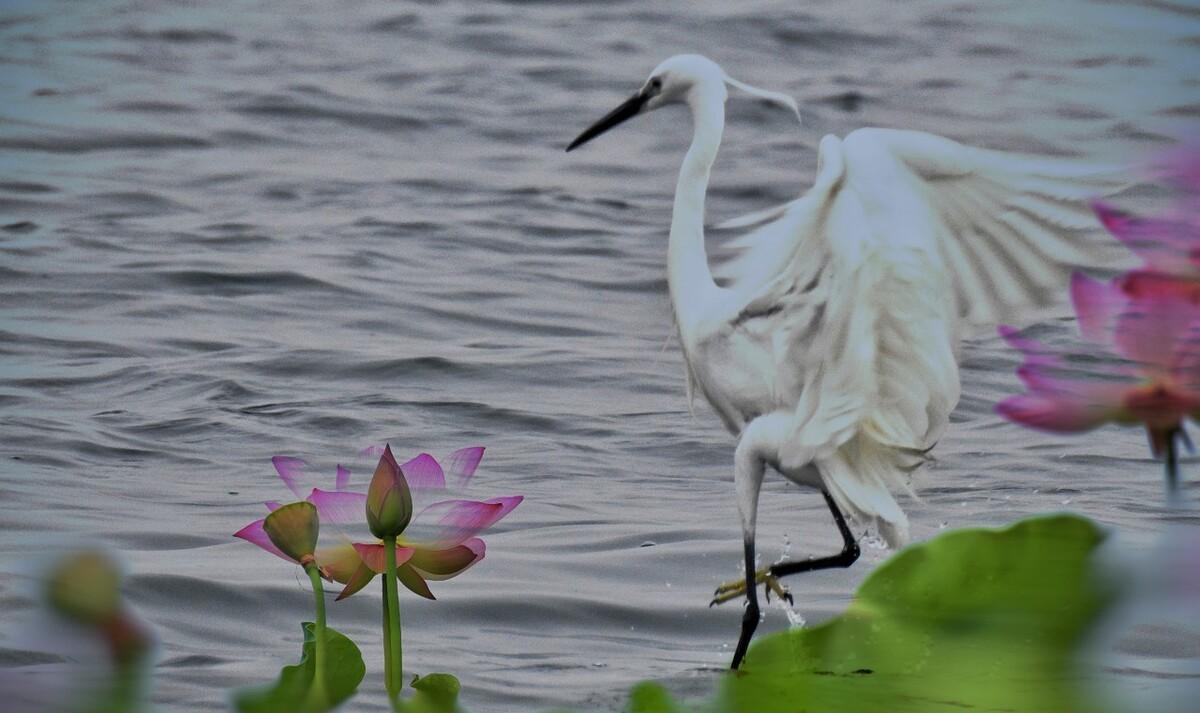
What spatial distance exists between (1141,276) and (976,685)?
1.03 ft

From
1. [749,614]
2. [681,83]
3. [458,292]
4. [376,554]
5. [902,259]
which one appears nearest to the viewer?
[376,554]

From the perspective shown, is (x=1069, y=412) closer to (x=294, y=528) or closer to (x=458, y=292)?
(x=294, y=528)

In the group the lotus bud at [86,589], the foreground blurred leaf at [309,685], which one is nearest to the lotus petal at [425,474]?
the foreground blurred leaf at [309,685]

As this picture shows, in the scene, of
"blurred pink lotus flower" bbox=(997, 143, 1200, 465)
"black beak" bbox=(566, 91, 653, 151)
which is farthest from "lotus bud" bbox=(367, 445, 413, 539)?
"black beak" bbox=(566, 91, 653, 151)

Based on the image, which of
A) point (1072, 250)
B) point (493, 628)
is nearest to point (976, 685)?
point (1072, 250)

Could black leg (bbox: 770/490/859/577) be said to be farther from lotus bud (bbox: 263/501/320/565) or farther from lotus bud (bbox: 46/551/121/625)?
lotus bud (bbox: 46/551/121/625)

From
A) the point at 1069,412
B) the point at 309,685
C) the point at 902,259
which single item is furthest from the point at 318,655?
the point at 902,259

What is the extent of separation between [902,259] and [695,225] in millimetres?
1206

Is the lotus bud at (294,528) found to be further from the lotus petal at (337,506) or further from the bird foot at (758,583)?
the bird foot at (758,583)

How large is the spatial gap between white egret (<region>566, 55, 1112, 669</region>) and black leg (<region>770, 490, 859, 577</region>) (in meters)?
0.40

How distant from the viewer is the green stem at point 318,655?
0.99 metres

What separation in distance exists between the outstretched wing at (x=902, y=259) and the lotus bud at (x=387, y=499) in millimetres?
814

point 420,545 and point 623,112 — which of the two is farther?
point 623,112

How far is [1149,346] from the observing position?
70 cm
